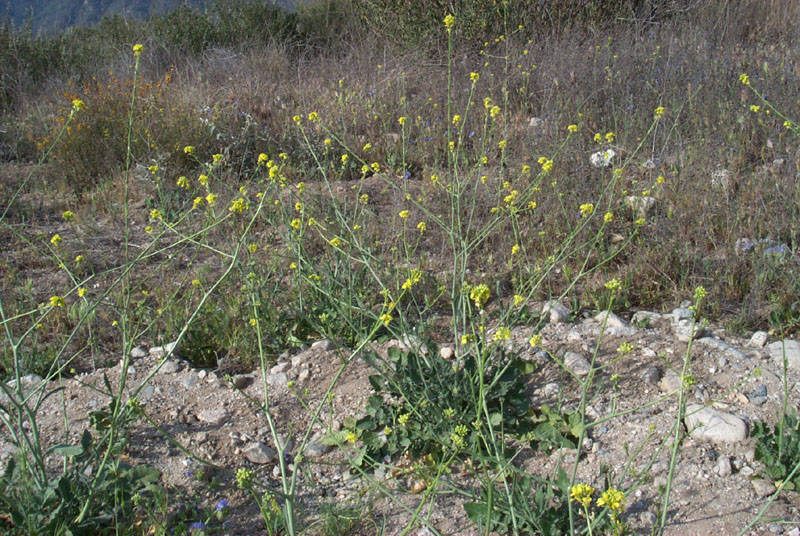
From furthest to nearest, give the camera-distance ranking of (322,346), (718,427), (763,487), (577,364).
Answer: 1. (322,346)
2. (577,364)
3. (718,427)
4. (763,487)

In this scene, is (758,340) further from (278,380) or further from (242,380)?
(242,380)

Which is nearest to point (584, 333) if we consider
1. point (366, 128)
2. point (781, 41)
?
point (366, 128)

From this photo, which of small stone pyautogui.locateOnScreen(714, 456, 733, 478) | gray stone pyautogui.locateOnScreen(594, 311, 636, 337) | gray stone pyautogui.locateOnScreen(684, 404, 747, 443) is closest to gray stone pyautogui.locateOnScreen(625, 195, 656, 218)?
gray stone pyautogui.locateOnScreen(594, 311, 636, 337)

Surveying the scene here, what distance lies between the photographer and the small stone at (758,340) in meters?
2.62

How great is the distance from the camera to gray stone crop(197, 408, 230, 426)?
2.46m

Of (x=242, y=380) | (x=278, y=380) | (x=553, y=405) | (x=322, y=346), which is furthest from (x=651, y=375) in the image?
(x=242, y=380)

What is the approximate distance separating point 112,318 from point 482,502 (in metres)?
2.09

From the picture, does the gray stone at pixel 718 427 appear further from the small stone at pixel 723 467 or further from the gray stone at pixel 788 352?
the gray stone at pixel 788 352

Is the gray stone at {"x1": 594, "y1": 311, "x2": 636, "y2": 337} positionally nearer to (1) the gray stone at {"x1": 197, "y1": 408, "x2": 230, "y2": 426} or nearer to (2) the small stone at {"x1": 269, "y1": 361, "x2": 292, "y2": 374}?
(2) the small stone at {"x1": 269, "y1": 361, "x2": 292, "y2": 374}

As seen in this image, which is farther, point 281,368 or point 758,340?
point 281,368

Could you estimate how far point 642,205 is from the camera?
3.65m

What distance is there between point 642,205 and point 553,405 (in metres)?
1.70

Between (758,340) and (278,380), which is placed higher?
(758,340)

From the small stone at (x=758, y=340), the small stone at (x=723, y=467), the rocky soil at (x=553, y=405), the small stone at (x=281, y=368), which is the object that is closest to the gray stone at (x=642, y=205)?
the rocky soil at (x=553, y=405)
